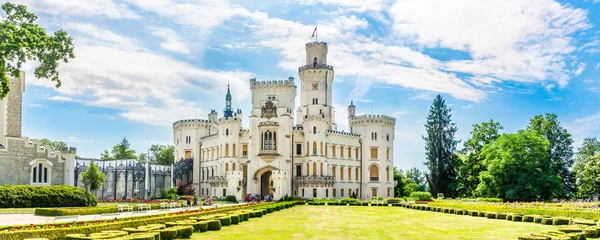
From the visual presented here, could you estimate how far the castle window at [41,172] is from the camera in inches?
1486

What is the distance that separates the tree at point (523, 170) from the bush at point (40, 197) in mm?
39735

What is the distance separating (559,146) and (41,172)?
2156 inches

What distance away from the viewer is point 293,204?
5028 cm

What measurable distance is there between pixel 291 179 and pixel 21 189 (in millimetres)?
36523

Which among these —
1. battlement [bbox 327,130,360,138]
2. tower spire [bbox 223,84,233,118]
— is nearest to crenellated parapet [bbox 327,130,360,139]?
battlement [bbox 327,130,360,138]

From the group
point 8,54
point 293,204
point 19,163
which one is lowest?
point 293,204

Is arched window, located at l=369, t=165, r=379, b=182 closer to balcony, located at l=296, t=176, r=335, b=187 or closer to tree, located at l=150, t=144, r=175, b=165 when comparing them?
balcony, located at l=296, t=176, r=335, b=187

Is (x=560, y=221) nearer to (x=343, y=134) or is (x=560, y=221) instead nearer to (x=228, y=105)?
(x=343, y=134)

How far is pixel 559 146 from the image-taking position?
6406 centimetres

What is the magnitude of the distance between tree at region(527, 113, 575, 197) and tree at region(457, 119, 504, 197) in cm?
531

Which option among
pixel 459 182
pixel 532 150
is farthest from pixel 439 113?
pixel 532 150

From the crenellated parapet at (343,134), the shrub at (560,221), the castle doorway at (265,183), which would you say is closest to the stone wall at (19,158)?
the castle doorway at (265,183)

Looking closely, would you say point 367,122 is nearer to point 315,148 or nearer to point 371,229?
point 315,148

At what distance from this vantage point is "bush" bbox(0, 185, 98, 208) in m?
31.9
